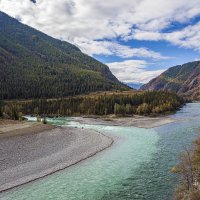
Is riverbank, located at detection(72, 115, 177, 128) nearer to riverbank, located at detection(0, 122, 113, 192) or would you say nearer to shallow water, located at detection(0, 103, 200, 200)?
riverbank, located at detection(0, 122, 113, 192)

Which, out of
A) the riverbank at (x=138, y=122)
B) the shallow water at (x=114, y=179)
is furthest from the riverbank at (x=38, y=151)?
the riverbank at (x=138, y=122)

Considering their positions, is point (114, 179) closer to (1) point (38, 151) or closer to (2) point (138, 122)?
(1) point (38, 151)

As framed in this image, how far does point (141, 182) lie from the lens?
47562 millimetres

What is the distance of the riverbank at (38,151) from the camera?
175 ft

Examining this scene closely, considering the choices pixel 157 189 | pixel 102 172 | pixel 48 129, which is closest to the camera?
pixel 157 189

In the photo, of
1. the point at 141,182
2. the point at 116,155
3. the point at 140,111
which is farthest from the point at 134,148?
the point at 140,111

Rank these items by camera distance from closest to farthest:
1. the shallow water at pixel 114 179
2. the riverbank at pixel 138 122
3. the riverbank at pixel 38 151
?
1. the shallow water at pixel 114 179
2. the riverbank at pixel 38 151
3. the riverbank at pixel 138 122

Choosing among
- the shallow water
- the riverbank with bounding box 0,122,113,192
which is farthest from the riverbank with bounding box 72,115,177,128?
the shallow water

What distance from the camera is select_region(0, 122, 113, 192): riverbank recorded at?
53.3 m

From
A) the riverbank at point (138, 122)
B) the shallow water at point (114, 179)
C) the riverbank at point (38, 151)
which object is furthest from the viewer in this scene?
the riverbank at point (138, 122)

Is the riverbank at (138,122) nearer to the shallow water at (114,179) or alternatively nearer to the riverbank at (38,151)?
the riverbank at (38,151)

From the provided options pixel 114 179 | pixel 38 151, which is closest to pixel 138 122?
pixel 38 151

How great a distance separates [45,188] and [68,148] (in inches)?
1096

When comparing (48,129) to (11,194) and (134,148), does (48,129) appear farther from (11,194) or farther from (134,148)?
(11,194)
